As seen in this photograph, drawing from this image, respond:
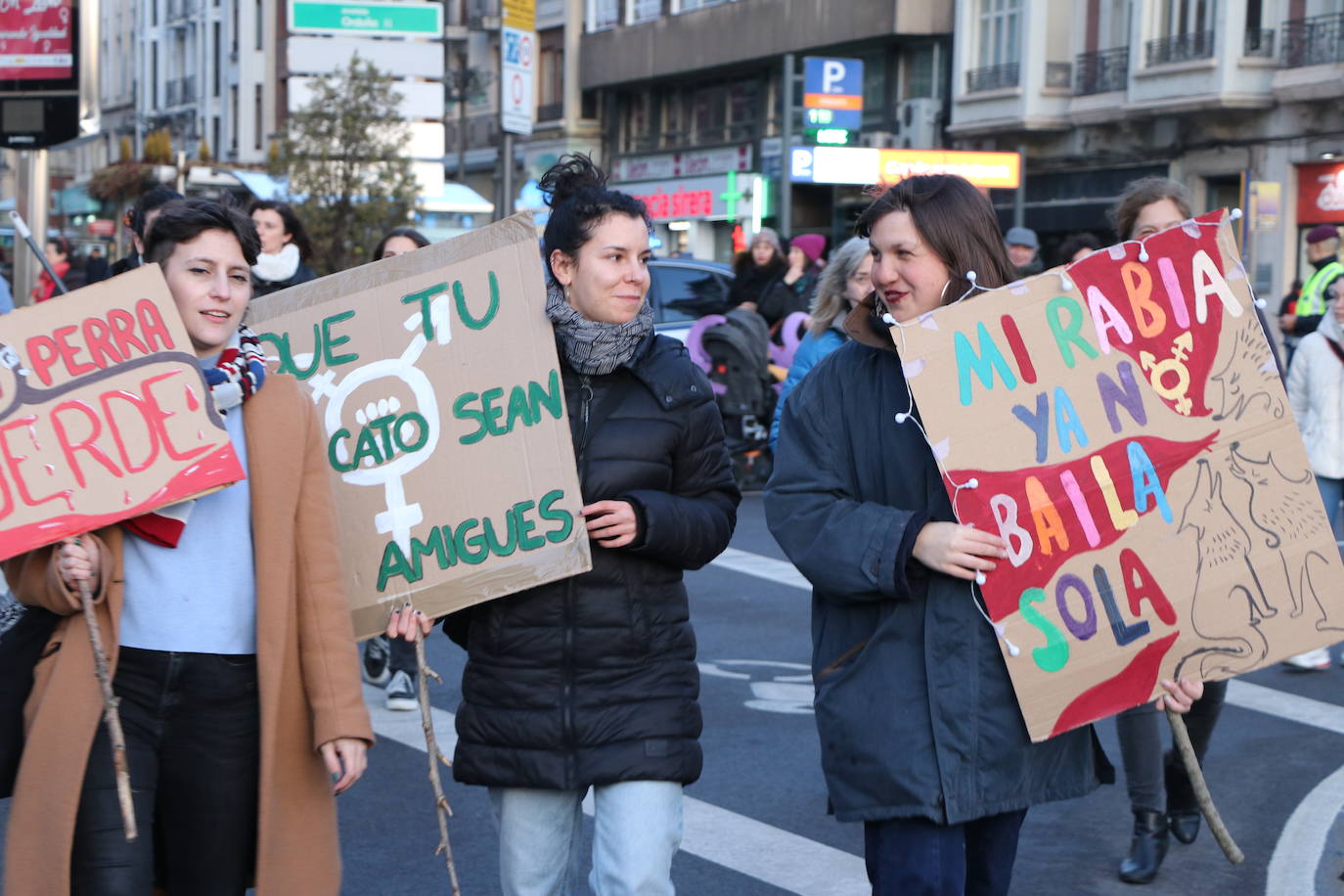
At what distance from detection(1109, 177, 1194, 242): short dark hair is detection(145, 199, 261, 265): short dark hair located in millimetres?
2822

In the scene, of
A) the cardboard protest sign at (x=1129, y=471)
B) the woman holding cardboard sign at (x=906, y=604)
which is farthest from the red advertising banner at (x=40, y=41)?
the cardboard protest sign at (x=1129, y=471)

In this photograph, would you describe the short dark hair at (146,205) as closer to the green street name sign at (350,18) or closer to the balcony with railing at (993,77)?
the green street name sign at (350,18)

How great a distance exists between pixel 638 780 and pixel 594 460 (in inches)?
25.9

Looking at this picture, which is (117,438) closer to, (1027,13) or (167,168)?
(167,168)

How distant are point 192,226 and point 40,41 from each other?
339 inches

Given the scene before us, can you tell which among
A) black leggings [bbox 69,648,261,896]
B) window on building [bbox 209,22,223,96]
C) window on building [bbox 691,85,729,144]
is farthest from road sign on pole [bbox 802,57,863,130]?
window on building [bbox 209,22,223,96]

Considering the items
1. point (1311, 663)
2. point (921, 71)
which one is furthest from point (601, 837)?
point (921, 71)

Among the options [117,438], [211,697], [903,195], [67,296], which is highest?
[903,195]

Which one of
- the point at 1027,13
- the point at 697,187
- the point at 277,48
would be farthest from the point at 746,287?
the point at 277,48

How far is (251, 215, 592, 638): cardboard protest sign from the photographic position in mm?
3625

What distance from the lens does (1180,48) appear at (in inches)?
1130

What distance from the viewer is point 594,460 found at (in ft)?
12.0

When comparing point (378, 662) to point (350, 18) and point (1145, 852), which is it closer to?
point (1145, 852)

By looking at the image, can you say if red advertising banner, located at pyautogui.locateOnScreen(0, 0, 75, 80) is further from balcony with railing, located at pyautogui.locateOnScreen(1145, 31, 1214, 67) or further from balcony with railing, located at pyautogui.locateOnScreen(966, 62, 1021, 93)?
balcony with railing, located at pyautogui.locateOnScreen(966, 62, 1021, 93)
